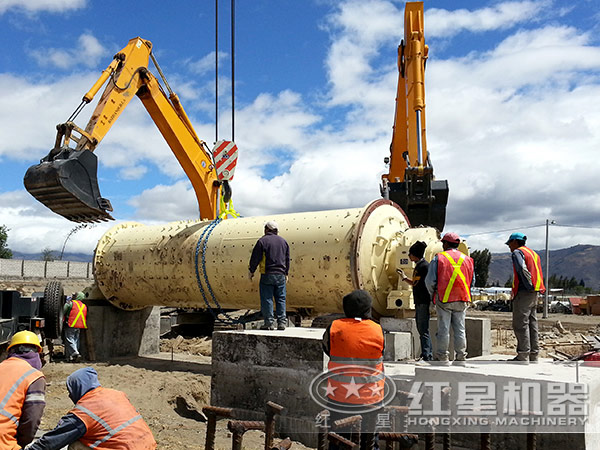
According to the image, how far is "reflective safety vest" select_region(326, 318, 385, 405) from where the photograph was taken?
A: 12.8 feet

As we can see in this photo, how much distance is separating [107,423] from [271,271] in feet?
12.1

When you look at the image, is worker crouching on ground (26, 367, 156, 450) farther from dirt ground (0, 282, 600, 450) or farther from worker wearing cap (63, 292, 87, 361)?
worker wearing cap (63, 292, 87, 361)

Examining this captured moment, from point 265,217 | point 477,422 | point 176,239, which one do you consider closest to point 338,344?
point 477,422

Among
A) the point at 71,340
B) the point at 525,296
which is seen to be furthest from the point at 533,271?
the point at 71,340

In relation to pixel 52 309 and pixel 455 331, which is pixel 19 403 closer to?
pixel 455 331

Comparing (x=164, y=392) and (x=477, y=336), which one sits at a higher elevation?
(x=477, y=336)

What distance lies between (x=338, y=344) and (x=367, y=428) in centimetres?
61

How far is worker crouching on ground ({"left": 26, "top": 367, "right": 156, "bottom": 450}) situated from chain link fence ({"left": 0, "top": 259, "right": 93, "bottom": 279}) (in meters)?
39.7

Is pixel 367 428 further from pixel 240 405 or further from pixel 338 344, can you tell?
pixel 240 405

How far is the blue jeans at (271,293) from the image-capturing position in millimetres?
6836

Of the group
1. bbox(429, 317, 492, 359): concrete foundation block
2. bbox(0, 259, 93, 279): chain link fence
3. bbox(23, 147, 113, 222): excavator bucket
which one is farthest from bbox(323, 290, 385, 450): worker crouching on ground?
bbox(0, 259, 93, 279): chain link fence

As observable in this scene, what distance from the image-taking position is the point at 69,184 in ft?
27.9

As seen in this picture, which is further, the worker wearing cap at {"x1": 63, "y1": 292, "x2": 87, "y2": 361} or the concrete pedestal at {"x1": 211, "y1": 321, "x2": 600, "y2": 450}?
the worker wearing cap at {"x1": 63, "y1": 292, "x2": 87, "y2": 361}

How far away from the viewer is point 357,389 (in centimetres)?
393
